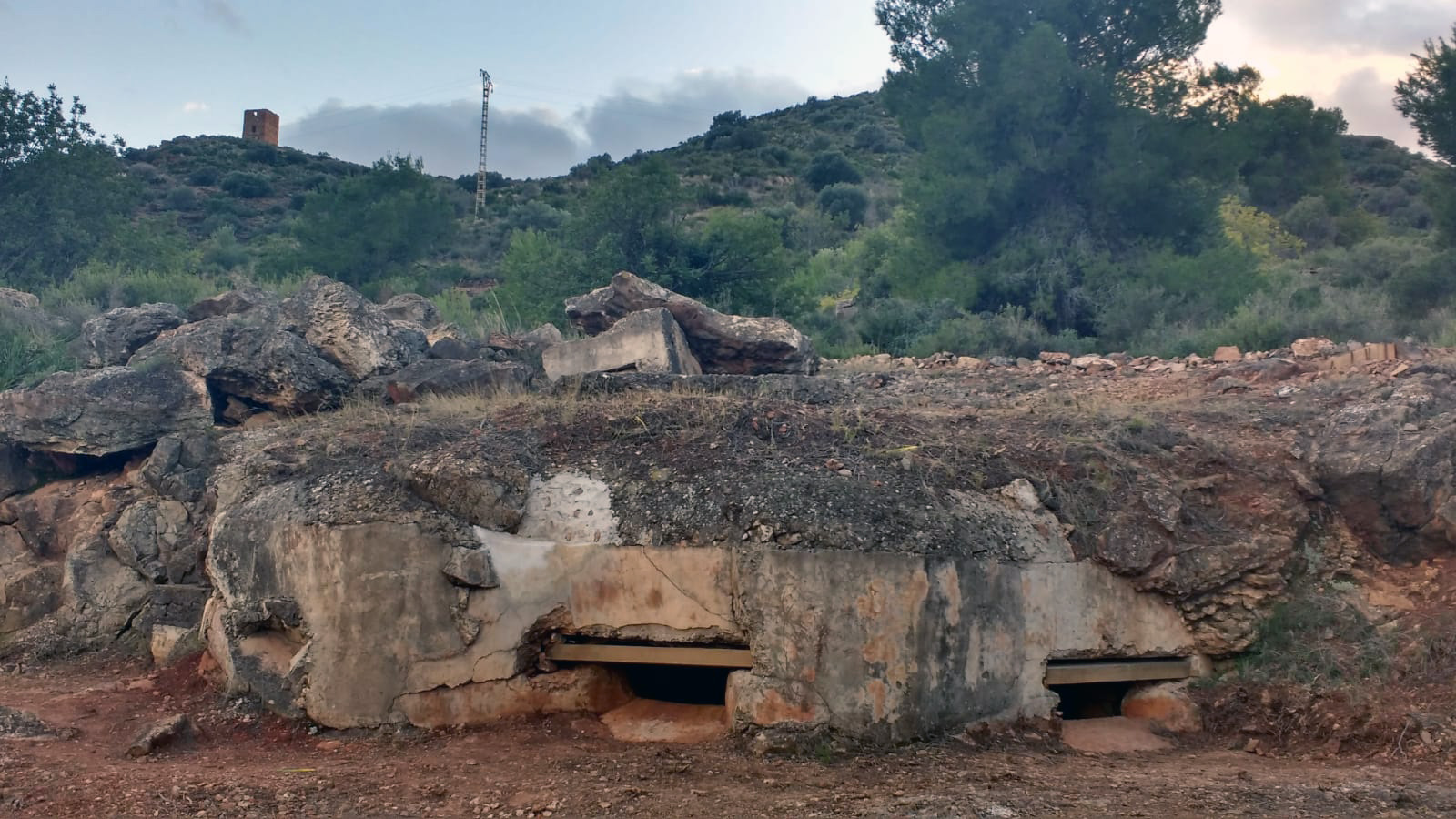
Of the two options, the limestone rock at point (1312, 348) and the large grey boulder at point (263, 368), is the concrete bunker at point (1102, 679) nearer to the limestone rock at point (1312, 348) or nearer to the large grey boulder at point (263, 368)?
the limestone rock at point (1312, 348)

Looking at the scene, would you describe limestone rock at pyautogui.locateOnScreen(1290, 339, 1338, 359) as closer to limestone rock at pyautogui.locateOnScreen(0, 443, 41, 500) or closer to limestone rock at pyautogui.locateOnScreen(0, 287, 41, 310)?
limestone rock at pyautogui.locateOnScreen(0, 443, 41, 500)

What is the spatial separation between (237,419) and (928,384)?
6.86 meters

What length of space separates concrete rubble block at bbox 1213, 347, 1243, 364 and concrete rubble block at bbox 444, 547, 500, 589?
8601 millimetres

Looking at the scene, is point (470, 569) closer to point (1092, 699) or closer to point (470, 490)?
point (470, 490)

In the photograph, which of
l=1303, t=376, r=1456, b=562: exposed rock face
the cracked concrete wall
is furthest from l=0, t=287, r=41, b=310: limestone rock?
l=1303, t=376, r=1456, b=562: exposed rock face

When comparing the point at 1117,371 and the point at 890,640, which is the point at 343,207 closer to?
the point at 1117,371

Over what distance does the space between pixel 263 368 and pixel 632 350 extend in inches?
139

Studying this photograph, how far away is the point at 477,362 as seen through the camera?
38.0 ft

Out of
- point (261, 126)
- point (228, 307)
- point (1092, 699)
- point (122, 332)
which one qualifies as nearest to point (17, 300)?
point (122, 332)

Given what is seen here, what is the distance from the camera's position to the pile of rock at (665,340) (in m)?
11.7

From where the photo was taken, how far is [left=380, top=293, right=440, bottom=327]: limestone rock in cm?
1422

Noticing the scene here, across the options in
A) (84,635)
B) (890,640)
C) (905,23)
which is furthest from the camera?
(905,23)

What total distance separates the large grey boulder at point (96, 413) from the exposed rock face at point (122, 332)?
1.62m

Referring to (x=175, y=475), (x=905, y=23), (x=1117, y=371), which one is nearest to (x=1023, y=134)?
(x=905, y=23)
